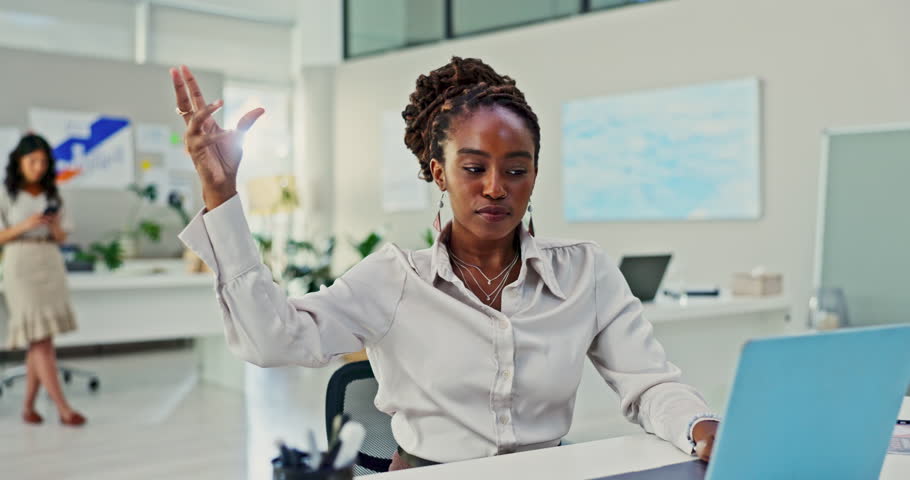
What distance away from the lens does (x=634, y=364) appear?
4.75ft

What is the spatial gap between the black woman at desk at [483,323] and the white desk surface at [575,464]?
0.07 meters

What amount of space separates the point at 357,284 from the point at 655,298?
8.23 ft

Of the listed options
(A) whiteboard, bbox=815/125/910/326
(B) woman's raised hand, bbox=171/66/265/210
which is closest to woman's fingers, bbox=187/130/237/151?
(B) woman's raised hand, bbox=171/66/265/210

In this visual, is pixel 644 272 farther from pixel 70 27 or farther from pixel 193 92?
pixel 70 27

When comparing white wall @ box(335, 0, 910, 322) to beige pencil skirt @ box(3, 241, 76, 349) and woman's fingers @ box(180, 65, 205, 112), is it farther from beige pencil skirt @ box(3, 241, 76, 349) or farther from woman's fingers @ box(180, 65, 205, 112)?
woman's fingers @ box(180, 65, 205, 112)

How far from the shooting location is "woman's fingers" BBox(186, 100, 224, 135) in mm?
1145

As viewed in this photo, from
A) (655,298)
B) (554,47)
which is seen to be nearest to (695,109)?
(554,47)

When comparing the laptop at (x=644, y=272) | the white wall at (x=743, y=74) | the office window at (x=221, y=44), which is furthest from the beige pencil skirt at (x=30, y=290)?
the office window at (x=221, y=44)

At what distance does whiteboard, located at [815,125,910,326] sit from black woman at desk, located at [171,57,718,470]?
317 cm

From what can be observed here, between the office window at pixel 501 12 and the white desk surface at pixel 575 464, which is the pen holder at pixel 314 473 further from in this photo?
the office window at pixel 501 12

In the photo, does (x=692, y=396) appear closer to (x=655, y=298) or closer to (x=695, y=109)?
(x=655, y=298)

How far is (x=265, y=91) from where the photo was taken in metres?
8.77

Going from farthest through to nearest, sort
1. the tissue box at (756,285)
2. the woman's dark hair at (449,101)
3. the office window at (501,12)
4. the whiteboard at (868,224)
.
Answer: the office window at (501,12)
the whiteboard at (868,224)
the tissue box at (756,285)
the woman's dark hair at (449,101)

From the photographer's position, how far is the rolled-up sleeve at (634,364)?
1.33 metres
